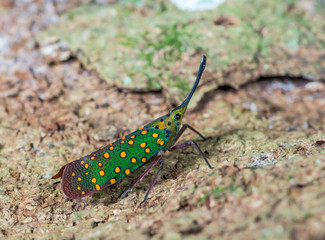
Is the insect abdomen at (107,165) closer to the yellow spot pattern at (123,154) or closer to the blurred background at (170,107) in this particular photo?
the yellow spot pattern at (123,154)

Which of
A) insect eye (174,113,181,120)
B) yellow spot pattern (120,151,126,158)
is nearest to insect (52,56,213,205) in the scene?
yellow spot pattern (120,151,126,158)

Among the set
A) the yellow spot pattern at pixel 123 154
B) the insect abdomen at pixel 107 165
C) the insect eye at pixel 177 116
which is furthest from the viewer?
the insect eye at pixel 177 116

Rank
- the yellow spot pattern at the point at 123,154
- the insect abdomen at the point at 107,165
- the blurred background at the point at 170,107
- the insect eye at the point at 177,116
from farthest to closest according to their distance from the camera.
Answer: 1. the insect eye at the point at 177,116
2. the yellow spot pattern at the point at 123,154
3. the insect abdomen at the point at 107,165
4. the blurred background at the point at 170,107

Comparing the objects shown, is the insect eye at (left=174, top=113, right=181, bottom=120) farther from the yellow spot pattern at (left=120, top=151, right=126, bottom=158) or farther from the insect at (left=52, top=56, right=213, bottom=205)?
the yellow spot pattern at (left=120, top=151, right=126, bottom=158)

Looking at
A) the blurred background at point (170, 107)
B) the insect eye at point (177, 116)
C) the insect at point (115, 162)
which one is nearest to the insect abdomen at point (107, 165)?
the insect at point (115, 162)

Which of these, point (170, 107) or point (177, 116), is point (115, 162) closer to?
point (177, 116)

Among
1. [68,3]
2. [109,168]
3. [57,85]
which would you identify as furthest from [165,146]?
[68,3]

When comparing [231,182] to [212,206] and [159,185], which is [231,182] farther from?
[159,185]

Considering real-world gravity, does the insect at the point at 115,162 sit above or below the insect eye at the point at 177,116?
below
